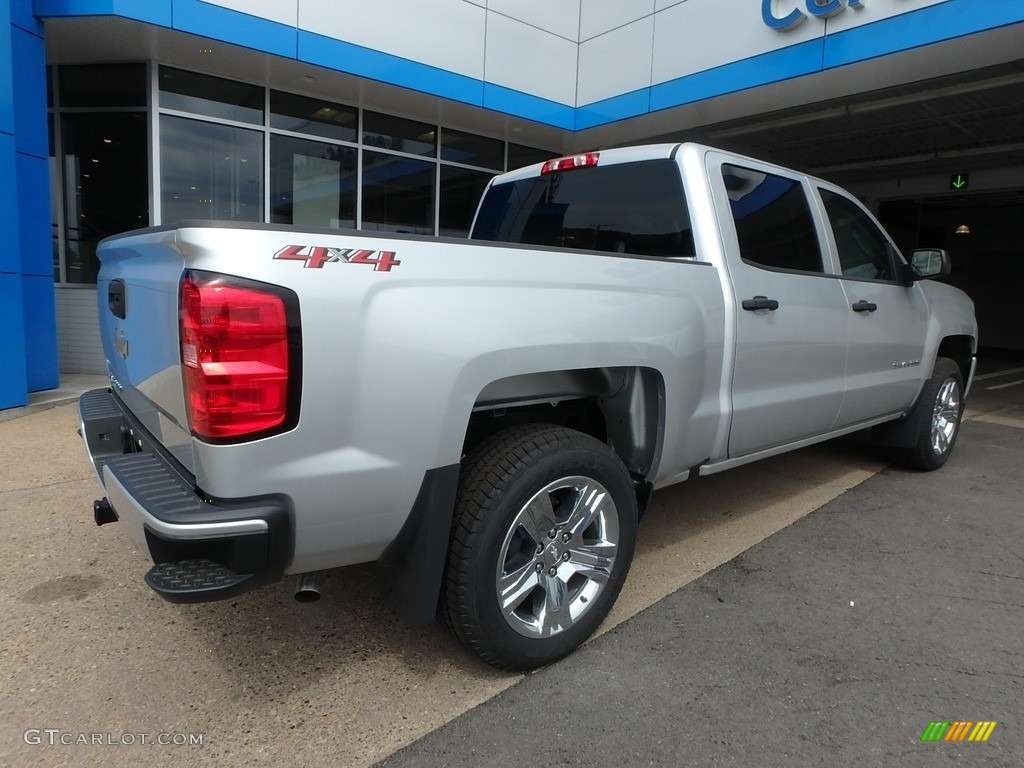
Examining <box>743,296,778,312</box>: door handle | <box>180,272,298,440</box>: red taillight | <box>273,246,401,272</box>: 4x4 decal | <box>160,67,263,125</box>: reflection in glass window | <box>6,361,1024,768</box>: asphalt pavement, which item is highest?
<box>160,67,263,125</box>: reflection in glass window

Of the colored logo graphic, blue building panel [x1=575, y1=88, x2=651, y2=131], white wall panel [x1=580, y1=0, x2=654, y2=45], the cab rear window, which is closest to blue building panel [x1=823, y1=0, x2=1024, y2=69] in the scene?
blue building panel [x1=575, y1=88, x2=651, y2=131]

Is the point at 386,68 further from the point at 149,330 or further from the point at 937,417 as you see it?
the point at 149,330

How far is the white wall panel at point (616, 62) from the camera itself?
31.9ft

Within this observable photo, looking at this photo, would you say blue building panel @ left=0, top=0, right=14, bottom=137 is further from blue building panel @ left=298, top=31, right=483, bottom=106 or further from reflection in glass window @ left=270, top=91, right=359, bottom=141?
reflection in glass window @ left=270, top=91, right=359, bottom=141

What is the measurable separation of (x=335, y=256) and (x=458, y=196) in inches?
386

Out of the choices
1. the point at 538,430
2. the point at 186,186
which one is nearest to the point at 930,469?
the point at 538,430

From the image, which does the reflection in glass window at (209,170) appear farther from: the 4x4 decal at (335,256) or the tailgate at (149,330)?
the 4x4 decal at (335,256)

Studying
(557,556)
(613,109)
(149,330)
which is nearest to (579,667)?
(557,556)

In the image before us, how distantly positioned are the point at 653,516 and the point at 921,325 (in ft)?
7.98

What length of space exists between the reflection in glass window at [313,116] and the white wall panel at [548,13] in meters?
2.60

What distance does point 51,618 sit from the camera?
9.12 ft

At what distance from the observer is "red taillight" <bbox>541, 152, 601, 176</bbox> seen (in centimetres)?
347

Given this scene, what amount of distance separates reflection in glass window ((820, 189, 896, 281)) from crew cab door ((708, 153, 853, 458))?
0.83 feet

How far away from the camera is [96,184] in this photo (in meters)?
8.80
